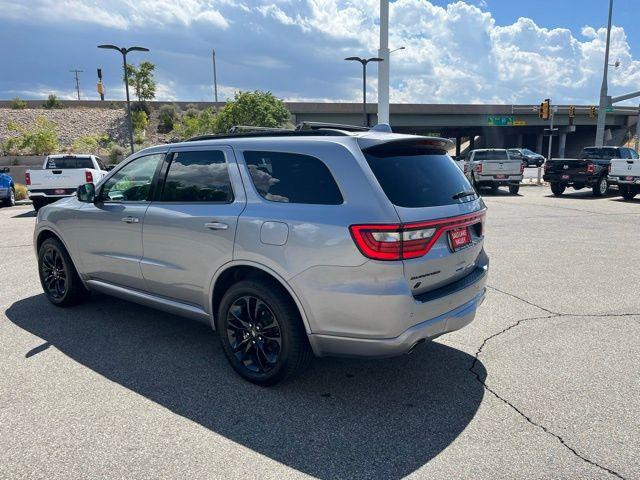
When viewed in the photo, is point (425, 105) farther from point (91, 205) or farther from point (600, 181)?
point (91, 205)

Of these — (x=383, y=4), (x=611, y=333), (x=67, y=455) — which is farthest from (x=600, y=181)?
(x=67, y=455)

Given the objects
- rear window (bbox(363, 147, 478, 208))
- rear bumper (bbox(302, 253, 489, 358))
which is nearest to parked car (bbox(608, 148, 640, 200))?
rear window (bbox(363, 147, 478, 208))

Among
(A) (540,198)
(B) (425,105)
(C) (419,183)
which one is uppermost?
(B) (425,105)

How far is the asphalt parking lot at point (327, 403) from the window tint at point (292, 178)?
1.42 m

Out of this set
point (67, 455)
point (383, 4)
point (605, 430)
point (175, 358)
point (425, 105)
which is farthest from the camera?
point (425, 105)

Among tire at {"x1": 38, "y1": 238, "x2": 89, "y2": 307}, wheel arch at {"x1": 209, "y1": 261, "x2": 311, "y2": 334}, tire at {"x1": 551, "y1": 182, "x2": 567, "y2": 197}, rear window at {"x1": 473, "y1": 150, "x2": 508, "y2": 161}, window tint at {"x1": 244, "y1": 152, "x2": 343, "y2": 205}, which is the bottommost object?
tire at {"x1": 551, "y1": 182, "x2": 567, "y2": 197}

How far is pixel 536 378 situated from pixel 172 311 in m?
3.00

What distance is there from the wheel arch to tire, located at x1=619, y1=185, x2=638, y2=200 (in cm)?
1783

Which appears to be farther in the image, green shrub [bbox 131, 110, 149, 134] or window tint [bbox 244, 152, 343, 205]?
green shrub [bbox 131, 110, 149, 134]

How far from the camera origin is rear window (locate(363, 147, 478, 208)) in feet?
10.4

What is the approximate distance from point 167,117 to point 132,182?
53.1 metres

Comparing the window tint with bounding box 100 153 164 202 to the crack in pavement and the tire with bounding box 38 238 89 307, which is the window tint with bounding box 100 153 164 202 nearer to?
the tire with bounding box 38 238 89 307

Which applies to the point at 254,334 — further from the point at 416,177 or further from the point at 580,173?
the point at 580,173

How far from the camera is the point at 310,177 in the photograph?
3348 mm
